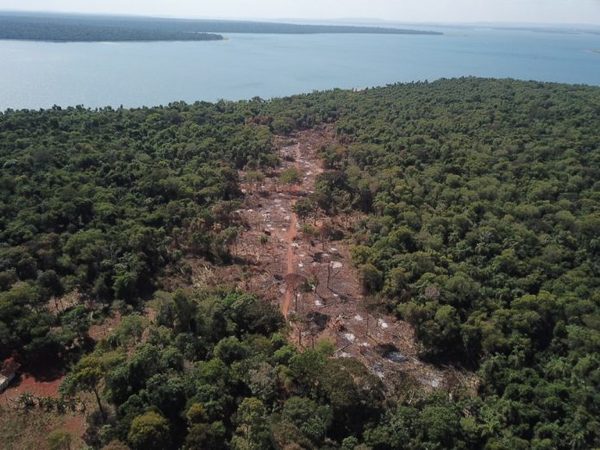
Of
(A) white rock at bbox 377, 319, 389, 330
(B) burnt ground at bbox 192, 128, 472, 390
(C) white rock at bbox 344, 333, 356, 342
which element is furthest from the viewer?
(A) white rock at bbox 377, 319, 389, 330

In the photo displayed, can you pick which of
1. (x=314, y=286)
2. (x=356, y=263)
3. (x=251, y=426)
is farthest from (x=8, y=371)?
(x=356, y=263)

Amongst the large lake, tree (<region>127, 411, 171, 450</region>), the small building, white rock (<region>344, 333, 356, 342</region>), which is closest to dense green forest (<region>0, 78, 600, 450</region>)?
tree (<region>127, 411, 171, 450</region>)

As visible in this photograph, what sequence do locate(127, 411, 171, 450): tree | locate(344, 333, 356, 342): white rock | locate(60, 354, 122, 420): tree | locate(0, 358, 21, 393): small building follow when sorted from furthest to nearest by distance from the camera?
locate(344, 333, 356, 342): white rock
locate(0, 358, 21, 393): small building
locate(60, 354, 122, 420): tree
locate(127, 411, 171, 450): tree

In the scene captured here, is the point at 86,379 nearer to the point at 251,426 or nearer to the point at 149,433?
the point at 149,433

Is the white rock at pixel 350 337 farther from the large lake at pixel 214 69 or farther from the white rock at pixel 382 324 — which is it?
the large lake at pixel 214 69

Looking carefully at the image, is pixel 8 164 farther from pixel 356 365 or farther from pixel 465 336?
pixel 465 336

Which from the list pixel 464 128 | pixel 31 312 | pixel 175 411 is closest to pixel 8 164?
pixel 31 312

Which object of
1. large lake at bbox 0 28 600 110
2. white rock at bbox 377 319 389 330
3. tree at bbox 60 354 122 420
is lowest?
white rock at bbox 377 319 389 330

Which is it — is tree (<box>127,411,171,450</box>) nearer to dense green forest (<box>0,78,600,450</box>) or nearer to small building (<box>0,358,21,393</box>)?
dense green forest (<box>0,78,600,450</box>)

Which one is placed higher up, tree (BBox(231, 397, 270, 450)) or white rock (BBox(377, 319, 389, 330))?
tree (BBox(231, 397, 270, 450))

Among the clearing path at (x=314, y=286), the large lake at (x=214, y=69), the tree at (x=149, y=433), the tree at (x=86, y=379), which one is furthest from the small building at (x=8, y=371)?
the large lake at (x=214, y=69)
